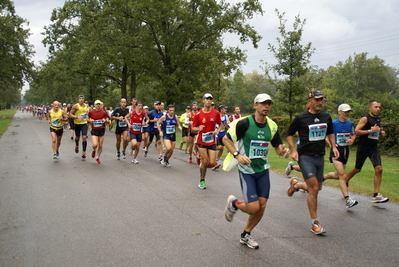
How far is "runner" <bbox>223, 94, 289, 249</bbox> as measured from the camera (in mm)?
4723

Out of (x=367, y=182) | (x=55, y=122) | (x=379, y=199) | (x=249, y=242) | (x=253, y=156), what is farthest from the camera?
(x=55, y=122)

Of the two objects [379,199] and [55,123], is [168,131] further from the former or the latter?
[379,199]

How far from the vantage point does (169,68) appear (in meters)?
33.2

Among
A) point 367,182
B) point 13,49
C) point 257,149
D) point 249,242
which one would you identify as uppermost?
point 13,49

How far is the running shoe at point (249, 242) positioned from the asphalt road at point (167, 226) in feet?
0.25

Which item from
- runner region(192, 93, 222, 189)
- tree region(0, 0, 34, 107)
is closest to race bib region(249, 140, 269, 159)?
runner region(192, 93, 222, 189)

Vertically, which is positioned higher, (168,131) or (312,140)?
(312,140)

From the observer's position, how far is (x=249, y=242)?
470 centimetres

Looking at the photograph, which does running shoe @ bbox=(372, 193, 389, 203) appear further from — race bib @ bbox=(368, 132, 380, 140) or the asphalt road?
race bib @ bbox=(368, 132, 380, 140)

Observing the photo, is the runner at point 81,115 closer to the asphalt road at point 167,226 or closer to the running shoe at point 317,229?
the asphalt road at point 167,226

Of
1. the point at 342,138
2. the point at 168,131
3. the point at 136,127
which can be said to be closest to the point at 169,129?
the point at 168,131

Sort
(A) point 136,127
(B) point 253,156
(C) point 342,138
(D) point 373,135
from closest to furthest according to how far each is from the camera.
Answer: (B) point 253,156 → (D) point 373,135 → (C) point 342,138 → (A) point 136,127

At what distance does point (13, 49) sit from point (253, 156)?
50.2 meters

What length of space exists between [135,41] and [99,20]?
4.95m
